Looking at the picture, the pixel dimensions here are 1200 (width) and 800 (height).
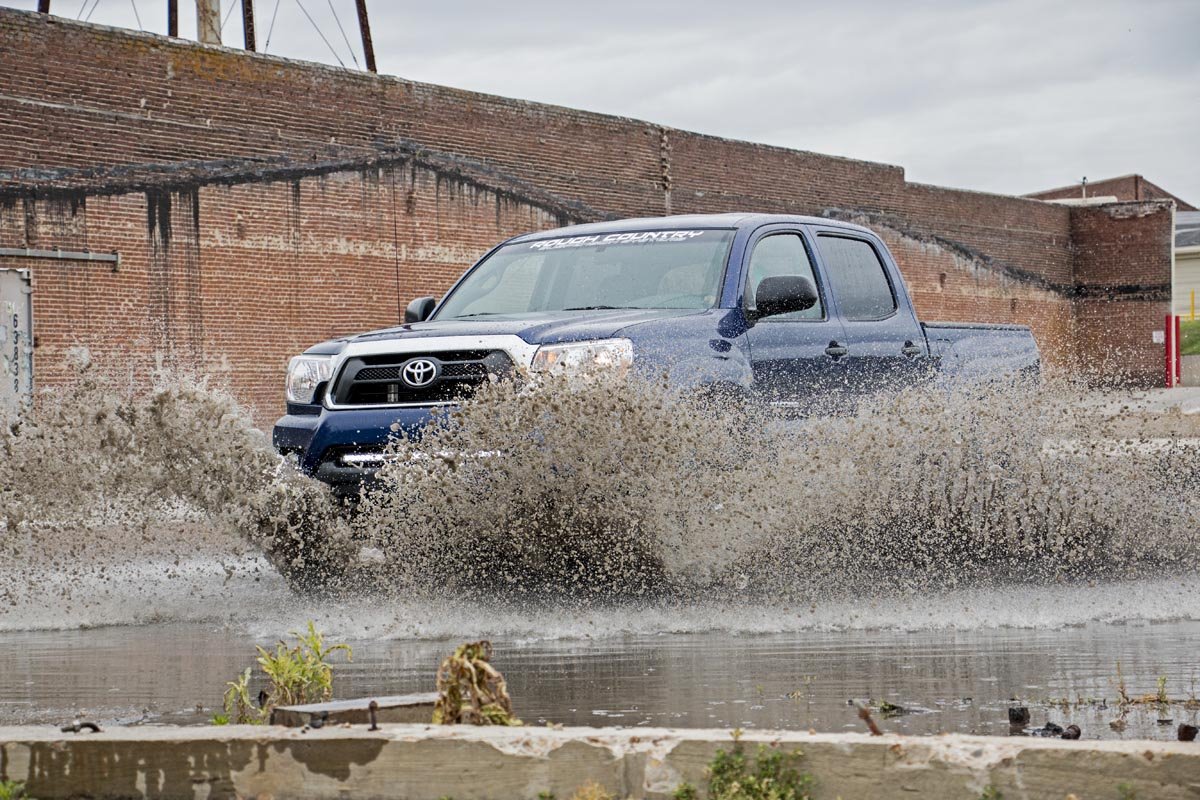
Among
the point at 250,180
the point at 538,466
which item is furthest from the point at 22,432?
the point at 250,180

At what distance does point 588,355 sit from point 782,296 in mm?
1466

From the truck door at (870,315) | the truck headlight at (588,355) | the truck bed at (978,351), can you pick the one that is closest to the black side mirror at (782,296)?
the truck door at (870,315)

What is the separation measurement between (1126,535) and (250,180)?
1937 cm

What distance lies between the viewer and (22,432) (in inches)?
354

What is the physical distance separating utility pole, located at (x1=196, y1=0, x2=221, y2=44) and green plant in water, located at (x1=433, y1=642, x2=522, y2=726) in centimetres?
2733

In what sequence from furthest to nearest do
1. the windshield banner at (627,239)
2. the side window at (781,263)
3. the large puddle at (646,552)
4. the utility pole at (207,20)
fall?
the utility pole at (207,20) < the windshield banner at (627,239) < the side window at (781,263) < the large puddle at (646,552)

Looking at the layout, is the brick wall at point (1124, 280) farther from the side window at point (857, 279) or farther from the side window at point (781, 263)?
the side window at point (781, 263)

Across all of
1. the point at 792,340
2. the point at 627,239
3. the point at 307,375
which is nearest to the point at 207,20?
the point at 627,239

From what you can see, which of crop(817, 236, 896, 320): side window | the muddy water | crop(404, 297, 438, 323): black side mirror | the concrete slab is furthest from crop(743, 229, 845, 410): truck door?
the concrete slab

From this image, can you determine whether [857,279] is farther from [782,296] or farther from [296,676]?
[296,676]

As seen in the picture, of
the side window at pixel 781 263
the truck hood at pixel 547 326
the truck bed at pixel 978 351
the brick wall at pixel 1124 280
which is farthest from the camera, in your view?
the brick wall at pixel 1124 280

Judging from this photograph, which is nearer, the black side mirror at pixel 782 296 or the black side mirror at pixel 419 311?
the black side mirror at pixel 782 296

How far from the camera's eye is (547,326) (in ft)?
27.3

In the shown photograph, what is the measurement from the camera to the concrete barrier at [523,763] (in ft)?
12.1
